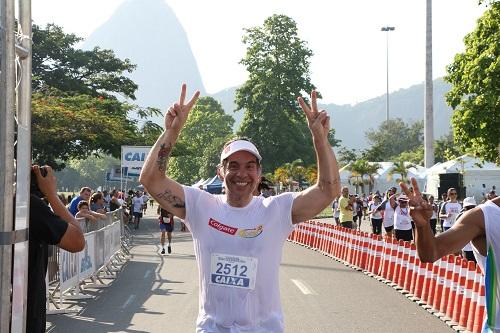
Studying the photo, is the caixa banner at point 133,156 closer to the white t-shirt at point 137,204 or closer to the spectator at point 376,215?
the white t-shirt at point 137,204

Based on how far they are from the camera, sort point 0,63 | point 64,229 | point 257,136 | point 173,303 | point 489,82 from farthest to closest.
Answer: point 257,136 → point 489,82 → point 173,303 → point 64,229 → point 0,63

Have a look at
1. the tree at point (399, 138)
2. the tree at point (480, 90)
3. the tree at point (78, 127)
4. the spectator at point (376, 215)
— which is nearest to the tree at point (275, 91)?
the tree at point (78, 127)

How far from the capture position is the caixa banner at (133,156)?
34.8 meters

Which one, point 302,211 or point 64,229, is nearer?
point 64,229

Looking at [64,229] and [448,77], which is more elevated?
[448,77]

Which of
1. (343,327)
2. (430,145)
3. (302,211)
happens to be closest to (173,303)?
(343,327)

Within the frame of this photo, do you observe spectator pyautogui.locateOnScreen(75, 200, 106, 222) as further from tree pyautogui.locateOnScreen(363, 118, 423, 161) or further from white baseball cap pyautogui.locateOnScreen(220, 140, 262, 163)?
tree pyautogui.locateOnScreen(363, 118, 423, 161)

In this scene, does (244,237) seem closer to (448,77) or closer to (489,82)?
(489,82)

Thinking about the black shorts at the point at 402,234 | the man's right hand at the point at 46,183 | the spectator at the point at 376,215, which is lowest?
the black shorts at the point at 402,234

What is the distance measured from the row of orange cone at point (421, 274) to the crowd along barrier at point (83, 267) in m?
5.09

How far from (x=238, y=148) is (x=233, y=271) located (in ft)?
2.21

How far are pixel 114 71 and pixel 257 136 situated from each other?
1050 inches

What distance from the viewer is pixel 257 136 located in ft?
269

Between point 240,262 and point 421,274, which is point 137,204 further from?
point 240,262
